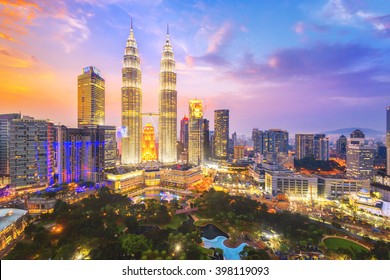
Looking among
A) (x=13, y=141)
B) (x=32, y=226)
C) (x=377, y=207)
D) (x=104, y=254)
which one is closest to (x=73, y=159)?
(x=13, y=141)

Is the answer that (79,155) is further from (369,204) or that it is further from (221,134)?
(221,134)

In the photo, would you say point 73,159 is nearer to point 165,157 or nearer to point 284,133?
point 165,157

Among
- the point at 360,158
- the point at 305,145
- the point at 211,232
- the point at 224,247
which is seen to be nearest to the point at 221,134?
the point at 305,145

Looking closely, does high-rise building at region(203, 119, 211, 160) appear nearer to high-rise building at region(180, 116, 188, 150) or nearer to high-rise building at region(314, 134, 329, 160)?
high-rise building at region(180, 116, 188, 150)

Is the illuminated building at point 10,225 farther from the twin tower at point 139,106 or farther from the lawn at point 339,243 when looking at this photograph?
the twin tower at point 139,106

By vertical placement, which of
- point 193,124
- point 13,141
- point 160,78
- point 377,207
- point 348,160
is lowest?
point 377,207
